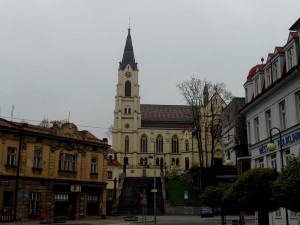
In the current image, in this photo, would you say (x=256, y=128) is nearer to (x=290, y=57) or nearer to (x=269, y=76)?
(x=269, y=76)

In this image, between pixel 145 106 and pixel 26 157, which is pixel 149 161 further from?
pixel 26 157

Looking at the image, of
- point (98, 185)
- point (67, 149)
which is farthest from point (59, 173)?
point (98, 185)

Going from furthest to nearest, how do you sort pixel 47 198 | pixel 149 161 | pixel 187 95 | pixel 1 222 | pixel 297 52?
pixel 149 161, pixel 187 95, pixel 47 198, pixel 1 222, pixel 297 52

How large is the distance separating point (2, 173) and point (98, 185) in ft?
40.8

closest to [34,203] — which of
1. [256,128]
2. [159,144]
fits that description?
[256,128]

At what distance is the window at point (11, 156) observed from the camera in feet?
122

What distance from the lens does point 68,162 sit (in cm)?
4303

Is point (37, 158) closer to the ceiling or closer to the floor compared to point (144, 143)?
closer to the floor

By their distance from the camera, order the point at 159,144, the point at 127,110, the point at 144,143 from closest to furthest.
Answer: the point at 144,143 < the point at 159,144 < the point at 127,110

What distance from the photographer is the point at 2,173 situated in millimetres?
36375

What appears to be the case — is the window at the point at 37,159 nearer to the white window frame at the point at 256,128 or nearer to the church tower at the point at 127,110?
the white window frame at the point at 256,128

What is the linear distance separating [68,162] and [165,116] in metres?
82.9

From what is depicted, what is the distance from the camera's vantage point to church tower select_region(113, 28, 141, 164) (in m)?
112

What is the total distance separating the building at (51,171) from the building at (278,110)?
20187 mm
